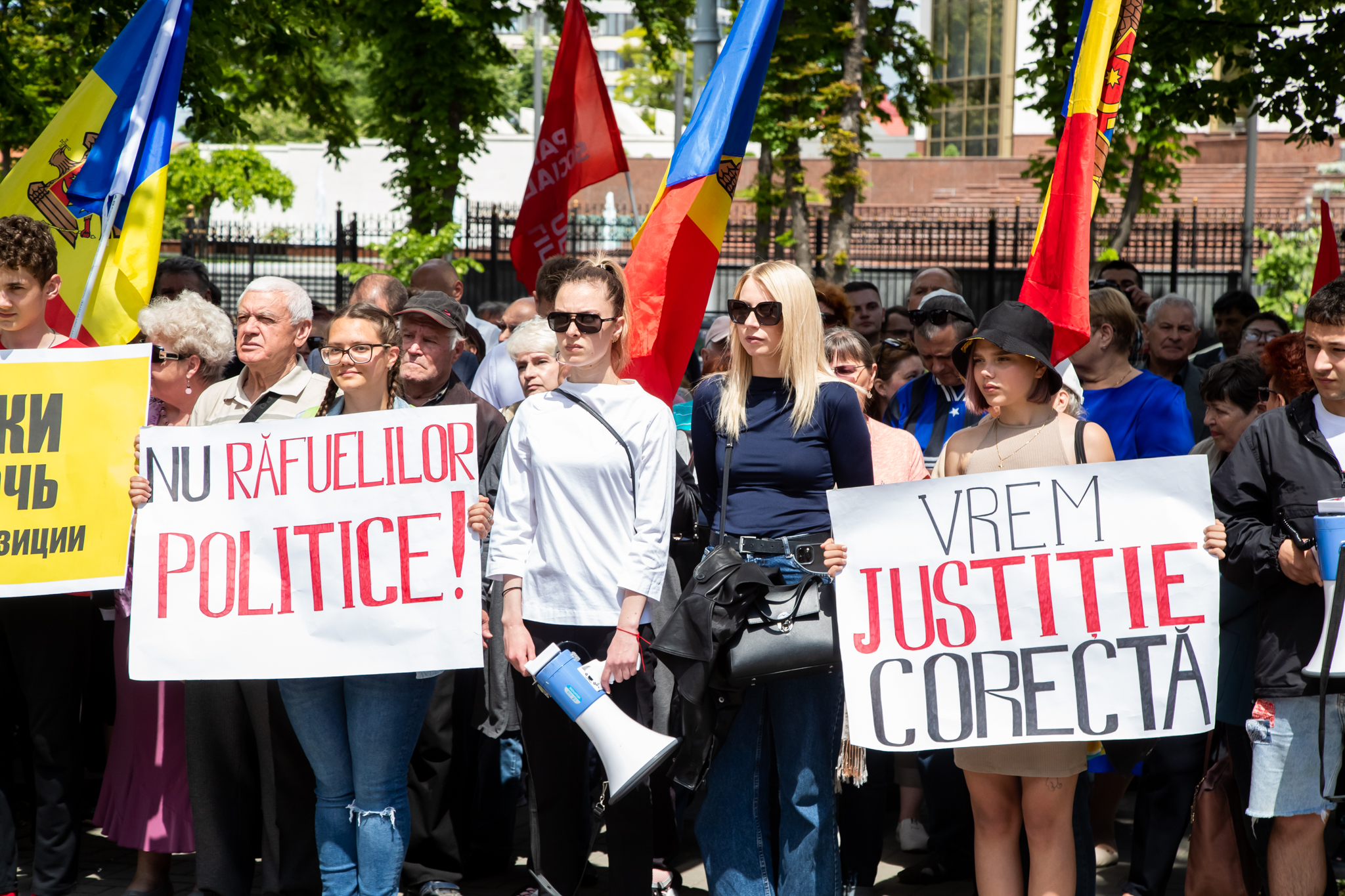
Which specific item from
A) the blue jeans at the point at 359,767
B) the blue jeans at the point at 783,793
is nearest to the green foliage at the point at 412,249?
the blue jeans at the point at 359,767

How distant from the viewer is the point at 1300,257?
1934 cm

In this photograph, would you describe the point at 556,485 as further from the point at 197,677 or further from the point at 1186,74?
the point at 1186,74

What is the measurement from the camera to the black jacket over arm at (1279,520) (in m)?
3.51

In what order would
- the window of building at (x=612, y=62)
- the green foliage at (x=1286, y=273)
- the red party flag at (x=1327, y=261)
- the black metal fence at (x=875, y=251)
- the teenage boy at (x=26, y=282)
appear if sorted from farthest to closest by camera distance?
1. the window of building at (x=612, y=62)
2. the green foliage at (x=1286, y=273)
3. the black metal fence at (x=875, y=251)
4. the red party flag at (x=1327, y=261)
5. the teenage boy at (x=26, y=282)

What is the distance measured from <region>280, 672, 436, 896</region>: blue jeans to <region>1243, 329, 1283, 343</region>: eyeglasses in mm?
5145

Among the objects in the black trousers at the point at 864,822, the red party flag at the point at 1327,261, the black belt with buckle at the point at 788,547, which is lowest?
the black trousers at the point at 864,822

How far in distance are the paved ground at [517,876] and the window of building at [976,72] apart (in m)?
38.0

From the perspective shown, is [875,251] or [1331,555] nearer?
[1331,555]

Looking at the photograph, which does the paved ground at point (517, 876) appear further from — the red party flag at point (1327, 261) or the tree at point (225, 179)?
the tree at point (225, 179)

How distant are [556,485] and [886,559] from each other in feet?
3.17

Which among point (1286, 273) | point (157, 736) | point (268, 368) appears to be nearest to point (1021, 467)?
point (268, 368)

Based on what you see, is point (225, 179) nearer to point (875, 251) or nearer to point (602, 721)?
point (875, 251)

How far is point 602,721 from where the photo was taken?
3648mm

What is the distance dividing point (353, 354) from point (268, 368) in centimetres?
53
